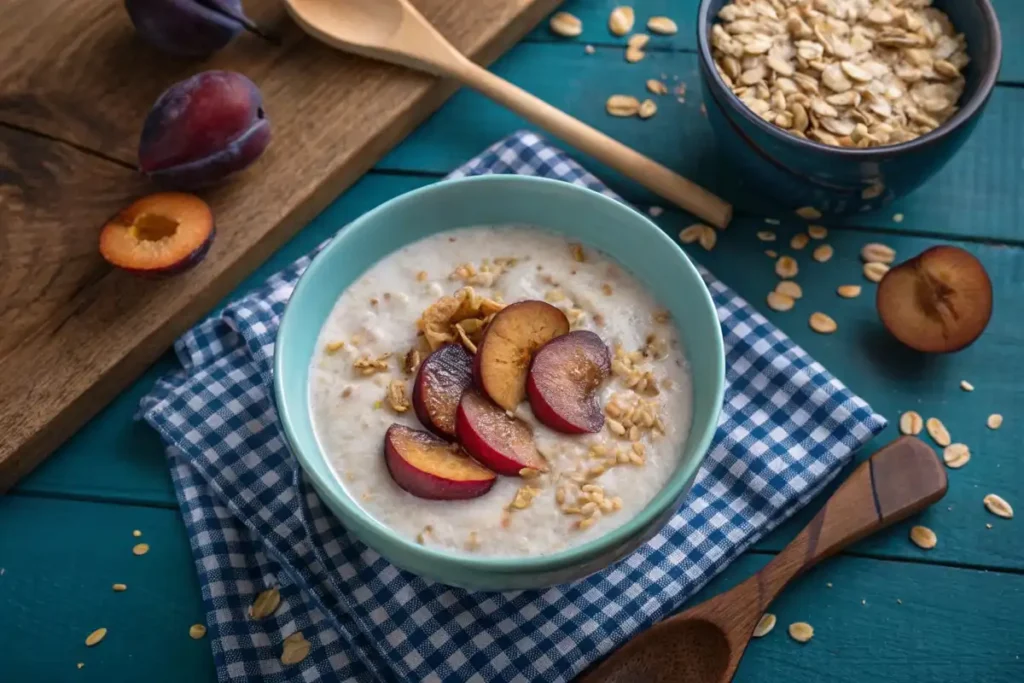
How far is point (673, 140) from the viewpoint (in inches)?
49.7

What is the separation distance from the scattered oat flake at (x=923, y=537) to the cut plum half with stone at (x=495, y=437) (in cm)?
43

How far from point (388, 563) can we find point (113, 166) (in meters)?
0.60

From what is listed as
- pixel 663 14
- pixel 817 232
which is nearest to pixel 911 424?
pixel 817 232

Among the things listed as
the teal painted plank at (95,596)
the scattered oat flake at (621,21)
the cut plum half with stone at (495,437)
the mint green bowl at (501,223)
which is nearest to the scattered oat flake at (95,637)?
the teal painted plank at (95,596)

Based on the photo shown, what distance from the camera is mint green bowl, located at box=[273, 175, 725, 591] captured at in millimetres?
828

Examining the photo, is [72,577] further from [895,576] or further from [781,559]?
[895,576]

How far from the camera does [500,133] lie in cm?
128

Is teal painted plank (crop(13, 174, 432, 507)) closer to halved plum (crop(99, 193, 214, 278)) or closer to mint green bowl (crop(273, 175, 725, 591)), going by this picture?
halved plum (crop(99, 193, 214, 278))

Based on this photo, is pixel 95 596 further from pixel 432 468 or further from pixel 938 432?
pixel 938 432

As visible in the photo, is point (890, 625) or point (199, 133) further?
point (199, 133)

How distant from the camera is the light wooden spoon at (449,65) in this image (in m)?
1.19

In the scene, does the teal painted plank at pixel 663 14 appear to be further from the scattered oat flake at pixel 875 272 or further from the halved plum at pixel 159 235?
the halved plum at pixel 159 235

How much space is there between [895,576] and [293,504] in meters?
0.63

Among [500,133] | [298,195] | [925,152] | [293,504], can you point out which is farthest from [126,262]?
[925,152]
